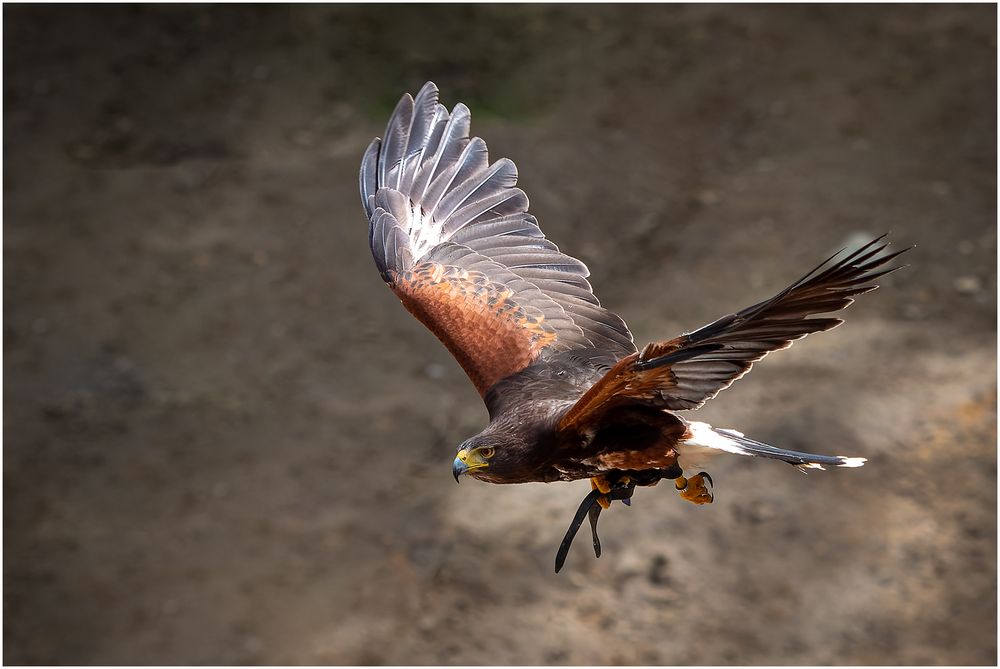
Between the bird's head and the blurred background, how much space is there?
5097 millimetres

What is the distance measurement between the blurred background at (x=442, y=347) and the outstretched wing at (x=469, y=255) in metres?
4.14

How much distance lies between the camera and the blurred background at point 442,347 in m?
9.76

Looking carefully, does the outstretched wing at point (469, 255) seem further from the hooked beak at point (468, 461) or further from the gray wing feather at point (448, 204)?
the hooked beak at point (468, 461)

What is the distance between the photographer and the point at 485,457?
4.78 m

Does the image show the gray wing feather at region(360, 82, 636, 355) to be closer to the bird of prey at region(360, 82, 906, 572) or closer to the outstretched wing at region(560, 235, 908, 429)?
the bird of prey at region(360, 82, 906, 572)

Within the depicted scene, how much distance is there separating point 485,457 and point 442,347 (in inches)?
280

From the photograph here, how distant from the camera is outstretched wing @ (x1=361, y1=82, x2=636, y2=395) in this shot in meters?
5.75

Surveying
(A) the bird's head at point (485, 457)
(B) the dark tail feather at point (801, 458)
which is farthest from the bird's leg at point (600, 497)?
(B) the dark tail feather at point (801, 458)

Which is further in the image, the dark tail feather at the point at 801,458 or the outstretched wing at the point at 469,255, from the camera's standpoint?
the outstretched wing at the point at 469,255

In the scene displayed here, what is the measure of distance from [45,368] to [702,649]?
651 cm

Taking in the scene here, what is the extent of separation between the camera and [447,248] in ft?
21.0

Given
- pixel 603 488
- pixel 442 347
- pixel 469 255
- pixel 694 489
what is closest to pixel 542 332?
pixel 469 255

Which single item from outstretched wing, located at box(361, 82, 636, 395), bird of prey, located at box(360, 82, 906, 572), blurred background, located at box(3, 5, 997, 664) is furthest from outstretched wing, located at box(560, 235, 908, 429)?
blurred background, located at box(3, 5, 997, 664)

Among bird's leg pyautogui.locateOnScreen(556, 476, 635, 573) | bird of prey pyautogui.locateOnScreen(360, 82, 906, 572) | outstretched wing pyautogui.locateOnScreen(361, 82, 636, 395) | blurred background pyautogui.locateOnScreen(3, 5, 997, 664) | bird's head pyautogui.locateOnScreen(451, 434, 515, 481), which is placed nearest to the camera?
bird of prey pyautogui.locateOnScreen(360, 82, 906, 572)
